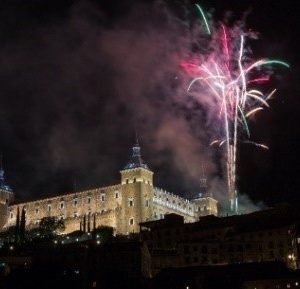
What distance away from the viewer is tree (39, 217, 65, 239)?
126m

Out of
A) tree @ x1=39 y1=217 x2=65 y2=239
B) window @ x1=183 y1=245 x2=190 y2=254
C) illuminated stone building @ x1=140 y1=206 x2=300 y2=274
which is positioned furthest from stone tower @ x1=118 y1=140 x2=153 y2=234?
window @ x1=183 y1=245 x2=190 y2=254

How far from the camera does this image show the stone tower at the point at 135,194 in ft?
412

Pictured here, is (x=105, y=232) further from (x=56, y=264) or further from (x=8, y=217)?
(x=8, y=217)

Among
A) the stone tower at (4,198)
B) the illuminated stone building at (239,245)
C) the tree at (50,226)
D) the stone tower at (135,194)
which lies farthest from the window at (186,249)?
the stone tower at (4,198)

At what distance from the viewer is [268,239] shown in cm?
7994

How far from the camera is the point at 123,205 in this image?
12888 centimetres

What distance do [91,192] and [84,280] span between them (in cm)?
7034

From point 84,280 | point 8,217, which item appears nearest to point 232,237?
point 84,280

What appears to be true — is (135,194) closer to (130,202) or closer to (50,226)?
(130,202)

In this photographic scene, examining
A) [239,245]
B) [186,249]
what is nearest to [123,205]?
[186,249]

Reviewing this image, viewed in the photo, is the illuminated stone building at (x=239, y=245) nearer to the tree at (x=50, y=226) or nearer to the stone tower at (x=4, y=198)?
the tree at (x=50, y=226)

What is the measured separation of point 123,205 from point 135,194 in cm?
391

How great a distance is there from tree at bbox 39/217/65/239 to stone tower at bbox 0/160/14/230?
2197cm

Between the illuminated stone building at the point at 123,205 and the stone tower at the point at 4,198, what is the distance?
1.75m
